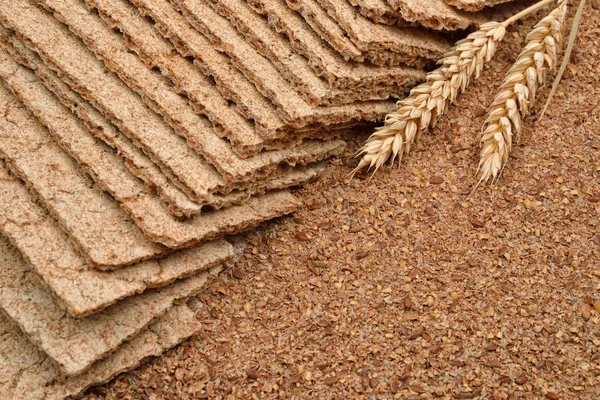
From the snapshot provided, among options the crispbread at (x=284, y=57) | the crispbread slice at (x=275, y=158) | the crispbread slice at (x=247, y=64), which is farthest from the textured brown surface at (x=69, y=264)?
the crispbread at (x=284, y=57)

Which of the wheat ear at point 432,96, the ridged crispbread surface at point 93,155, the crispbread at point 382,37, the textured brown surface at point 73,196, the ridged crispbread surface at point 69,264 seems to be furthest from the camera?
the wheat ear at point 432,96

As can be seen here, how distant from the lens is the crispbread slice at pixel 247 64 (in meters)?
3.04

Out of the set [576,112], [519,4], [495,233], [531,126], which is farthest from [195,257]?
[519,4]

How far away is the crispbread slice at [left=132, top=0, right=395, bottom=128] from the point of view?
3.04m

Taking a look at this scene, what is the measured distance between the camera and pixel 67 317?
281 centimetres

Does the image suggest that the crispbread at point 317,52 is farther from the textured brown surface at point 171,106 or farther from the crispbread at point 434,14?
the textured brown surface at point 171,106

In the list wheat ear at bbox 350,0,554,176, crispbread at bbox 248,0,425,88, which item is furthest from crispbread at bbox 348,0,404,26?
wheat ear at bbox 350,0,554,176

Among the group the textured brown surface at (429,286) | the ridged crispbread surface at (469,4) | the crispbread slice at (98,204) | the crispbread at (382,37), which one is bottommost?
the textured brown surface at (429,286)

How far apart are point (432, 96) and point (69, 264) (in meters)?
1.74

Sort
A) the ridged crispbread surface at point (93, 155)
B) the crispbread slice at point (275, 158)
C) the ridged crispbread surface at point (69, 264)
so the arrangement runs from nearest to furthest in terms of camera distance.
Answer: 1. the ridged crispbread surface at point (69, 264)
2. the ridged crispbread surface at point (93, 155)
3. the crispbread slice at point (275, 158)

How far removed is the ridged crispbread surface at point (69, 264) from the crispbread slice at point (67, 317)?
0.39 feet

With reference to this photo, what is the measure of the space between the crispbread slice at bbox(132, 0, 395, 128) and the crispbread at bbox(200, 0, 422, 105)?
34mm

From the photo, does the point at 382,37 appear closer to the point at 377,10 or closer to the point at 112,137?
the point at 377,10

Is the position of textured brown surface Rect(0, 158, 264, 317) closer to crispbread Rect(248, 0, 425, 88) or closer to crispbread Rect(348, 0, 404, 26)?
crispbread Rect(248, 0, 425, 88)
